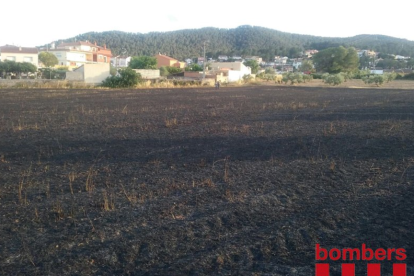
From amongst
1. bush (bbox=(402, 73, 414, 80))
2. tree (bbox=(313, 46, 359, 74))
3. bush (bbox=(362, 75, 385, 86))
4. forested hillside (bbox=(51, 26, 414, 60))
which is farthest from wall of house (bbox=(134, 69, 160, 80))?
forested hillside (bbox=(51, 26, 414, 60))

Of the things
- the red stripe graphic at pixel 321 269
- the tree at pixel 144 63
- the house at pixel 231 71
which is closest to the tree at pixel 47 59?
the tree at pixel 144 63

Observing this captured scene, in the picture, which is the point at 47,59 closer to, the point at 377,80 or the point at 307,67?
the point at 377,80

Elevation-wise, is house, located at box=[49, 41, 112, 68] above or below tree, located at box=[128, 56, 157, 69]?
above

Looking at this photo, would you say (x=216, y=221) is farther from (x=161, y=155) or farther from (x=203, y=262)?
(x=161, y=155)

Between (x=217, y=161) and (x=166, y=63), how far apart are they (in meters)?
96.0

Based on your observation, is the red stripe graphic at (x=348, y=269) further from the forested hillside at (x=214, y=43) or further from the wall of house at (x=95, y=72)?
the forested hillside at (x=214, y=43)

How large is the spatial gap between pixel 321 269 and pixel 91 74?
44586 mm

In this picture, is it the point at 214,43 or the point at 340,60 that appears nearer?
the point at 340,60

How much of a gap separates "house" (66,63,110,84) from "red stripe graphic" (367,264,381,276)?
145 feet

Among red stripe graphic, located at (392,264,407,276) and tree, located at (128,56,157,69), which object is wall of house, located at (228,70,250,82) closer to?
tree, located at (128,56,157,69)

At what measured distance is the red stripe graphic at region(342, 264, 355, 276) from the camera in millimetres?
3699

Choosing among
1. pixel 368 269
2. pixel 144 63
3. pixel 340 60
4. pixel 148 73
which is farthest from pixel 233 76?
pixel 368 269

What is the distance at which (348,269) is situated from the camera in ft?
12.4

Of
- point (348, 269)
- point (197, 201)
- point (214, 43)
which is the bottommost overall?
point (348, 269)
